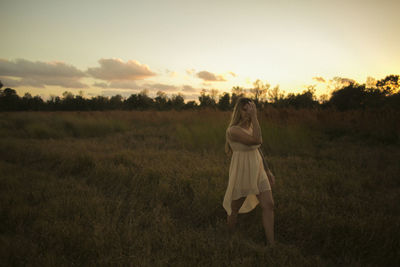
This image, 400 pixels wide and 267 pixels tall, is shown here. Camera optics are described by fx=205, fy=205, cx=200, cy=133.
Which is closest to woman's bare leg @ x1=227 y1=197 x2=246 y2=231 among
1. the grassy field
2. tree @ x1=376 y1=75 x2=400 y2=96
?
the grassy field

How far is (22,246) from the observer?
2.30m

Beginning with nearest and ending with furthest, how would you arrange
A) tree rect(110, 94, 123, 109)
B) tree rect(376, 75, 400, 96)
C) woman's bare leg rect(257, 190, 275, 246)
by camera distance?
woman's bare leg rect(257, 190, 275, 246) < tree rect(376, 75, 400, 96) < tree rect(110, 94, 123, 109)

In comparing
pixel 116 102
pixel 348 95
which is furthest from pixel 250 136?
pixel 116 102

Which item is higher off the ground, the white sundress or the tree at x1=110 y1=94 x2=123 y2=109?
the tree at x1=110 y1=94 x2=123 y2=109

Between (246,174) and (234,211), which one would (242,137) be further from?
(234,211)

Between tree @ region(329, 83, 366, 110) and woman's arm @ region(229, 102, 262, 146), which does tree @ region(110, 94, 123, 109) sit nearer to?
tree @ region(329, 83, 366, 110)

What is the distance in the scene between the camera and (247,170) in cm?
241

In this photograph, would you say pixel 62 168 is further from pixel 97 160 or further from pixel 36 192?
pixel 36 192

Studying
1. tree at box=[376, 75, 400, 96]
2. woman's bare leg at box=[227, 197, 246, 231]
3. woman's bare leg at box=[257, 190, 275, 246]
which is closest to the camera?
woman's bare leg at box=[257, 190, 275, 246]

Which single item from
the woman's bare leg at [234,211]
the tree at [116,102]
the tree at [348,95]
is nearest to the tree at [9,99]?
the tree at [116,102]

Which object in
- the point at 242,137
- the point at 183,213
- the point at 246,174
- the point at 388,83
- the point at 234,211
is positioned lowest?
the point at 183,213

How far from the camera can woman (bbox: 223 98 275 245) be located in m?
2.33

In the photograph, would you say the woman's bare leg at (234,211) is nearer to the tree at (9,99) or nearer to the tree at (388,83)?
the tree at (388,83)

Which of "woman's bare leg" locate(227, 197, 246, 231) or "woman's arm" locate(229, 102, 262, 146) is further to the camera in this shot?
"woman's bare leg" locate(227, 197, 246, 231)
